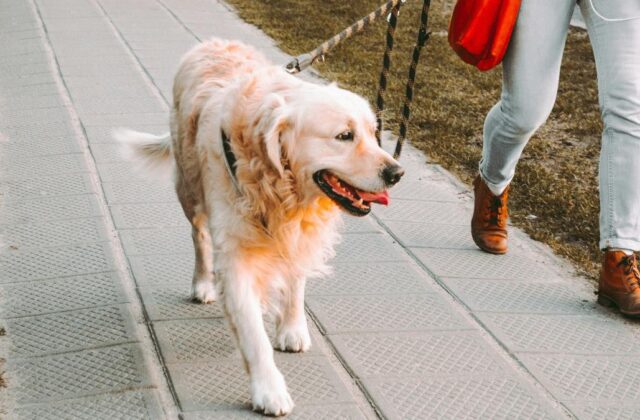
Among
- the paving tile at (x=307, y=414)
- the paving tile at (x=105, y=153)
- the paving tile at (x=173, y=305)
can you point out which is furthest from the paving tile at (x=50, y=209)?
the paving tile at (x=307, y=414)

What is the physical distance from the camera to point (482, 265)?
4793 mm

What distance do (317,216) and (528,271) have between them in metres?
1.61

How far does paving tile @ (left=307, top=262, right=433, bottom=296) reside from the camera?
4426 millimetres

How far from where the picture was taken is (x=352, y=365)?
146 inches

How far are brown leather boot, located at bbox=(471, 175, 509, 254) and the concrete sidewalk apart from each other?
Answer: 0.07 meters

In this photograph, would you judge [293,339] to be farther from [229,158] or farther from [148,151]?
[148,151]

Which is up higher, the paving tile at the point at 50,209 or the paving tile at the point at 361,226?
the paving tile at the point at 361,226

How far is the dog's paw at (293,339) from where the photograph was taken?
379 cm

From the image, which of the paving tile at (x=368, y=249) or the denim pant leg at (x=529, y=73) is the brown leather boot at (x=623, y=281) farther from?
the paving tile at (x=368, y=249)

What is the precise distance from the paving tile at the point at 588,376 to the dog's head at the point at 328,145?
3.32ft

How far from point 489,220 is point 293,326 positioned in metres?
1.54

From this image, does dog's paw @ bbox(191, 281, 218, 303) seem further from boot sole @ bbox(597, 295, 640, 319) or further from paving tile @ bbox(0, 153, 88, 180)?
paving tile @ bbox(0, 153, 88, 180)

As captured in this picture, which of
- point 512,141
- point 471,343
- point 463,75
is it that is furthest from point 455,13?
point 463,75

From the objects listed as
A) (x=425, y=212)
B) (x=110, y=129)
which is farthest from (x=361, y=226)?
(x=110, y=129)
